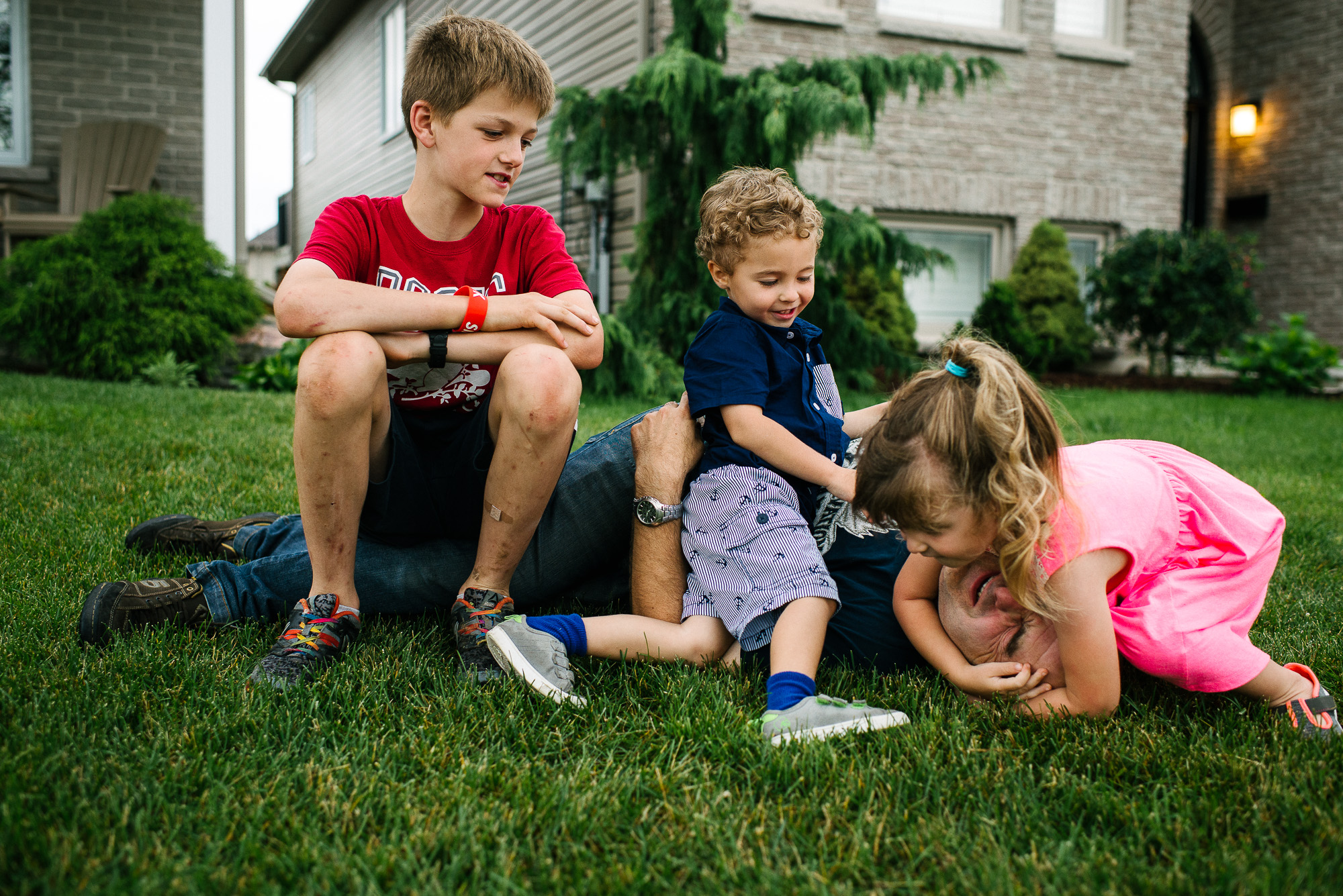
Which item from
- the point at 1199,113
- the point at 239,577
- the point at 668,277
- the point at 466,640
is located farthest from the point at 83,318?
the point at 1199,113

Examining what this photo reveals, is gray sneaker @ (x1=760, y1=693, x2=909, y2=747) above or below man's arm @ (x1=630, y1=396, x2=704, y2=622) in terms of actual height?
below

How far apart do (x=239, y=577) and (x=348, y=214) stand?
33.9 inches

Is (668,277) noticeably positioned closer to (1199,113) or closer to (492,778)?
(492,778)

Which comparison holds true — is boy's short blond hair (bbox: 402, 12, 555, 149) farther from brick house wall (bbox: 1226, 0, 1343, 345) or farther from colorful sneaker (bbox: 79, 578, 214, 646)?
brick house wall (bbox: 1226, 0, 1343, 345)

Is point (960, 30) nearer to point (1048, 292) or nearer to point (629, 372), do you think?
point (1048, 292)

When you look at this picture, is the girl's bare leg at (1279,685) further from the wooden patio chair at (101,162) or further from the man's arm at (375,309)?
the wooden patio chair at (101,162)

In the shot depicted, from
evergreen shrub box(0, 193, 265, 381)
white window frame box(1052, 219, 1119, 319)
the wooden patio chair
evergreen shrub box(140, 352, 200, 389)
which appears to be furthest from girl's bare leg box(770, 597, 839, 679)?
white window frame box(1052, 219, 1119, 319)

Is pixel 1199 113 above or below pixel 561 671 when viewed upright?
above

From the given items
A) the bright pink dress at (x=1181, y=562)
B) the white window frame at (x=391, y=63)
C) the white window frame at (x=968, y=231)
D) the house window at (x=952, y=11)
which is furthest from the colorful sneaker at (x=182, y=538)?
the white window frame at (x=391, y=63)

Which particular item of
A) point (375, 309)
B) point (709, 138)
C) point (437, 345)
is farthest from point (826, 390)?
point (709, 138)

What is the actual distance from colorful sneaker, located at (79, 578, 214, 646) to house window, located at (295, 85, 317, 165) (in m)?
18.2

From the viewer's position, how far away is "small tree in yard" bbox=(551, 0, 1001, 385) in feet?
19.2

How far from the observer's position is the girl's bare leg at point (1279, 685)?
1676 millimetres

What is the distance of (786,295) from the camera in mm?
2109
